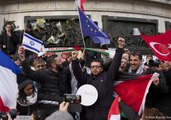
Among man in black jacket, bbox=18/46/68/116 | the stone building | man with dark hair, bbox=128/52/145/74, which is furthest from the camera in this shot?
the stone building

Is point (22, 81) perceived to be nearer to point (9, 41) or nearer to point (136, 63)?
point (136, 63)

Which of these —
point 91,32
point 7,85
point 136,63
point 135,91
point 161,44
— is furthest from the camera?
point 91,32

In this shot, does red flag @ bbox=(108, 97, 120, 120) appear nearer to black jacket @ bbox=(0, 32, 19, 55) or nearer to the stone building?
black jacket @ bbox=(0, 32, 19, 55)

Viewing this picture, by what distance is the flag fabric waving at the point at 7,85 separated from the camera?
19.7ft

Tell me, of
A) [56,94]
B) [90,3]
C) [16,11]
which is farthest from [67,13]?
[56,94]

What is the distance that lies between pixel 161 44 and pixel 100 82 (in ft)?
7.19

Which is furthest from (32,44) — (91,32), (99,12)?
(99,12)

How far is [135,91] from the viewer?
6.82 meters

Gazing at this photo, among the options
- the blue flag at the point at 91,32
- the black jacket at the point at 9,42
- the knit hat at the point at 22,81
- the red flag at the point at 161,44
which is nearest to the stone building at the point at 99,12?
the black jacket at the point at 9,42

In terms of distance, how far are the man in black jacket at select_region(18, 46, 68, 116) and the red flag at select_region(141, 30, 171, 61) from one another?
2.09m

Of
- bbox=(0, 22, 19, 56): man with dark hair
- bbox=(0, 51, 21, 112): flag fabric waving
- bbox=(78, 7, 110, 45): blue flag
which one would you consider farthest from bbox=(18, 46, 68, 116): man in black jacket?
bbox=(0, 22, 19, 56): man with dark hair

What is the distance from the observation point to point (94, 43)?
8641 mm

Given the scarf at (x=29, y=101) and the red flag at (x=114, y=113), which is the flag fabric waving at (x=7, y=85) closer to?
the scarf at (x=29, y=101)

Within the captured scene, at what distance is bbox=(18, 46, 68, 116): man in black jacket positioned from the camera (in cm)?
697
